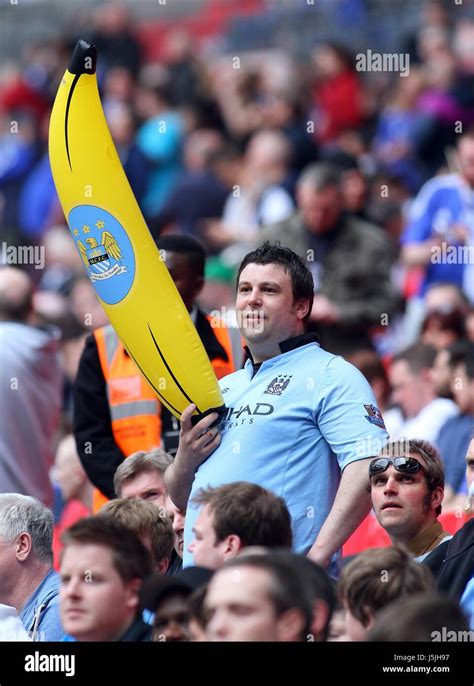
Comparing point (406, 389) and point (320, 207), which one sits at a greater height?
point (320, 207)

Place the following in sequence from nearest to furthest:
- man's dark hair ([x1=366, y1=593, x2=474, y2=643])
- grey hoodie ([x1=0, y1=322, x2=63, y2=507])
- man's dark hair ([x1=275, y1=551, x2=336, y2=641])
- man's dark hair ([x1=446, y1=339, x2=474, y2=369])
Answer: man's dark hair ([x1=366, y1=593, x2=474, y2=643]) → man's dark hair ([x1=275, y1=551, x2=336, y2=641]) → grey hoodie ([x1=0, y1=322, x2=63, y2=507]) → man's dark hair ([x1=446, y1=339, x2=474, y2=369])

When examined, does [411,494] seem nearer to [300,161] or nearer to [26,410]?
[26,410]

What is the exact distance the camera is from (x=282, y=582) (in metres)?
4.26

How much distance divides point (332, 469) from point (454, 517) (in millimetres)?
1526

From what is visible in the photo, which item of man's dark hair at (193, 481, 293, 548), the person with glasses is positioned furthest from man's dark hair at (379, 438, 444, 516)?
man's dark hair at (193, 481, 293, 548)

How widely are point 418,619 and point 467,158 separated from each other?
262 inches

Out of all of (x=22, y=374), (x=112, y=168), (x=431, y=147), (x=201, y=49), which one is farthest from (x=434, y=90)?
(x=112, y=168)

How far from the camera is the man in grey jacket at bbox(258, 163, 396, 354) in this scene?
9.68m

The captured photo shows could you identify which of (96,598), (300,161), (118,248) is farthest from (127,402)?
(300,161)

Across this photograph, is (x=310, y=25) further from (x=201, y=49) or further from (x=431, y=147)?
(x=431, y=147)

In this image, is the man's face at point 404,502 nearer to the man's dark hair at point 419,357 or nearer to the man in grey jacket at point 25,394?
the man in grey jacket at point 25,394

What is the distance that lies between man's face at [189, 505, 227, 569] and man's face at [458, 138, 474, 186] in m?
5.63

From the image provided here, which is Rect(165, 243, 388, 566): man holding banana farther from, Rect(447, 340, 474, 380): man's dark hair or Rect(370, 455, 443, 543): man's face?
Rect(447, 340, 474, 380): man's dark hair

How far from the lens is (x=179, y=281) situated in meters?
6.77
